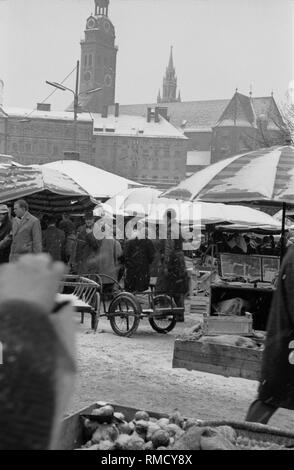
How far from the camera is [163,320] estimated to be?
9.56 metres

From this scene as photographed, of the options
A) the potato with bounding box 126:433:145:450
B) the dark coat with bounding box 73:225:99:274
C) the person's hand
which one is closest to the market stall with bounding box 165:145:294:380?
the potato with bounding box 126:433:145:450

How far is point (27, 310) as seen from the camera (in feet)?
3.68

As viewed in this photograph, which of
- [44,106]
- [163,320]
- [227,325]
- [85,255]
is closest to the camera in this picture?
[227,325]

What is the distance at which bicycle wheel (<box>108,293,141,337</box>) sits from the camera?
875 centimetres

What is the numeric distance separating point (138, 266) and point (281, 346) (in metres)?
6.65

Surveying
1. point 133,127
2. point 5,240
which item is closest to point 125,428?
point 5,240

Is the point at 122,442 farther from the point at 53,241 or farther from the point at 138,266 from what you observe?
the point at 53,241

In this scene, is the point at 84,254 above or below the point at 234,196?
below

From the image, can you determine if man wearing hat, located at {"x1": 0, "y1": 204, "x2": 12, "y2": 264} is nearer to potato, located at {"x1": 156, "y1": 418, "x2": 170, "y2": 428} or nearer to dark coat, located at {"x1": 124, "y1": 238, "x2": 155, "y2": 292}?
dark coat, located at {"x1": 124, "y1": 238, "x2": 155, "y2": 292}

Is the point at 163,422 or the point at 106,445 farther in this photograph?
the point at 163,422

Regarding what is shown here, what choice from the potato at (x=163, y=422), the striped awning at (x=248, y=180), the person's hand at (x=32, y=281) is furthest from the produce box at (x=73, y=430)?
the striped awning at (x=248, y=180)

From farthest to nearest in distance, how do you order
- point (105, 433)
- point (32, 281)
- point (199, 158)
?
1. point (199, 158)
2. point (105, 433)
3. point (32, 281)

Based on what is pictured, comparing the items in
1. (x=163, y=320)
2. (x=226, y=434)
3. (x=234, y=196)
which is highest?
(x=234, y=196)

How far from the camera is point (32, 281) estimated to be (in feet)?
3.75
